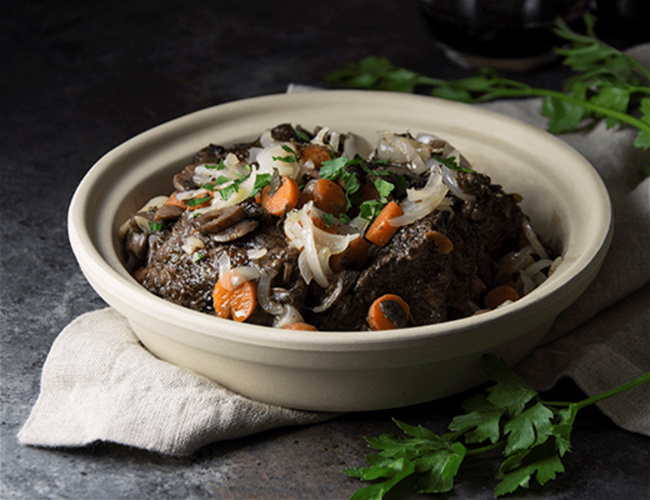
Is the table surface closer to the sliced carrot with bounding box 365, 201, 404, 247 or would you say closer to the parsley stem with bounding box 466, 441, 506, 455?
the parsley stem with bounding box 466, 441, 506, 455

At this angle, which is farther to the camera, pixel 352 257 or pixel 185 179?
pixel 185 179

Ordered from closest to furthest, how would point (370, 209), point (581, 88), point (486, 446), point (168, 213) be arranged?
point (486, 446) < point (370, 209) < point (168, 213) < point (581, 88)

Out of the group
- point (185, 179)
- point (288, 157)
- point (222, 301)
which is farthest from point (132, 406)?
point (288, 157)

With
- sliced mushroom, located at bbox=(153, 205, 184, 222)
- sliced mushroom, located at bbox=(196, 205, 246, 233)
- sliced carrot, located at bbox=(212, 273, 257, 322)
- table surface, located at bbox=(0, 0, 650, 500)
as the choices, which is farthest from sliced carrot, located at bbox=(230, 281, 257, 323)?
sliced mushroom, located at bbox=(153, 205, 184, 222)

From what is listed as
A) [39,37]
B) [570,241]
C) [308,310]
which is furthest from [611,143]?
[39,37]

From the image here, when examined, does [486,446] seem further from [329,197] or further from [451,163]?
[451,163]

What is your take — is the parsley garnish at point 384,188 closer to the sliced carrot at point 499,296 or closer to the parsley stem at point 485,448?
the sliced carrot at point 499,296

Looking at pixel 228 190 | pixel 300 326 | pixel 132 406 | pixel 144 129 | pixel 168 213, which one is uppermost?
pixel 228 190
